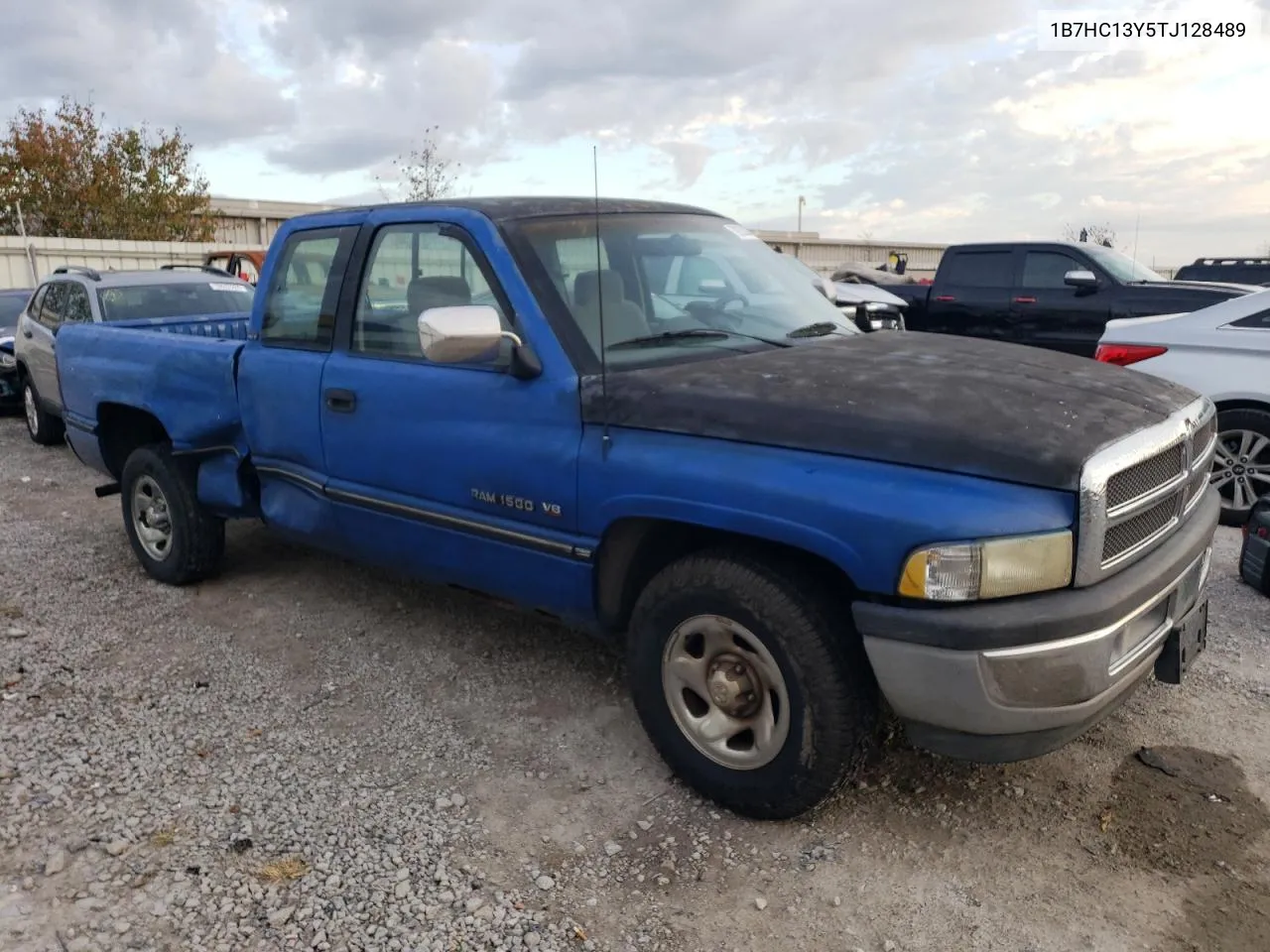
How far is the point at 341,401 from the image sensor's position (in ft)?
13.6

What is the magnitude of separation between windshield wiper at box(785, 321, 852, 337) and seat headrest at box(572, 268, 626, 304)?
2.24ft

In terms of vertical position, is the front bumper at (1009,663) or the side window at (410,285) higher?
the side window at (410,285)

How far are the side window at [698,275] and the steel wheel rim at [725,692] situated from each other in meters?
1.42

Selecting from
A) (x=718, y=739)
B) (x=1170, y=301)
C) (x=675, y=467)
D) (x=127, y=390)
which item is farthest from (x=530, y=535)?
(x=1170, y=301)

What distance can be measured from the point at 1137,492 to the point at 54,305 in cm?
991

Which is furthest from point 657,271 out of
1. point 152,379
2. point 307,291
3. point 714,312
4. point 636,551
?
point 152,379

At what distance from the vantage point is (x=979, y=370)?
3250 mm

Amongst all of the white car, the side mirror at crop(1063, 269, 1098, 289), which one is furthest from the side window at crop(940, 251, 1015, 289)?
the white car

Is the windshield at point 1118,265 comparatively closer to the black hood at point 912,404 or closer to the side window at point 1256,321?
the side window at point 1256,321

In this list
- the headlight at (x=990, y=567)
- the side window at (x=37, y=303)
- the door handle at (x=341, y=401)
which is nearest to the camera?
the headlight at (x=990, y=567)

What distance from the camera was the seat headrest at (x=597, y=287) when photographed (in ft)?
11.8

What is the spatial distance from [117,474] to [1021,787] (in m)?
5.05

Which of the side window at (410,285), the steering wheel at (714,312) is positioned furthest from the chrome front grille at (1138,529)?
the side window at (410,285)

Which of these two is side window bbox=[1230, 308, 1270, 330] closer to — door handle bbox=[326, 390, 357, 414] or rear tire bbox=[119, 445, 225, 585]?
door handle bbox=[326, 390, 357, 414]
